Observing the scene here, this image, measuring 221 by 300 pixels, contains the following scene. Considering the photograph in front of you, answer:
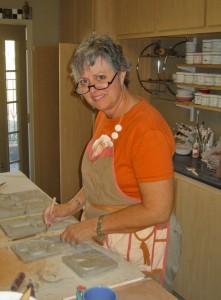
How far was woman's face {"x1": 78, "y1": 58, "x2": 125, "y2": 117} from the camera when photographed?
4.09ft

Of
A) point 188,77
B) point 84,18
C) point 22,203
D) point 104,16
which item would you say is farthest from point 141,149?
point 84,18

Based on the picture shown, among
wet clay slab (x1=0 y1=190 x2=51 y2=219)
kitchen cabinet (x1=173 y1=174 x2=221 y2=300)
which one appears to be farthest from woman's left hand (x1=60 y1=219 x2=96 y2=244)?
kitchen cabinet (x1=173 y1=174 x2=221 y2=300)

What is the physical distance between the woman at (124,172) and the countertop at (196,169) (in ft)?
2.69

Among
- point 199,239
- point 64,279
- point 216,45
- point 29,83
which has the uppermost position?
point 216,45

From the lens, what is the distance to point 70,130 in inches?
128

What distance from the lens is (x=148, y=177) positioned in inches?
44.9

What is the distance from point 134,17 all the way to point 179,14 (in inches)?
21.7

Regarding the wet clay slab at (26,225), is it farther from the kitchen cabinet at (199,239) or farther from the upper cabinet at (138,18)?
the upper cabinet at (138,18)

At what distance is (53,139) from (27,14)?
1267 mm

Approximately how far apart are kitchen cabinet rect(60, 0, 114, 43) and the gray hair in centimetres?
199

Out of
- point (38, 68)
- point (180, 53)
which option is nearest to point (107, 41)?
point (180, 53)

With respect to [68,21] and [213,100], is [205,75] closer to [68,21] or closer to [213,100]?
[213,100]

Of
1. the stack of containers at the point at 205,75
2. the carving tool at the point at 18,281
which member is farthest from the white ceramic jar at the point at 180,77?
the carving tool at the point at 18,281

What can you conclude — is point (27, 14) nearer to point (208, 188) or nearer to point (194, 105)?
point (194, 105)
